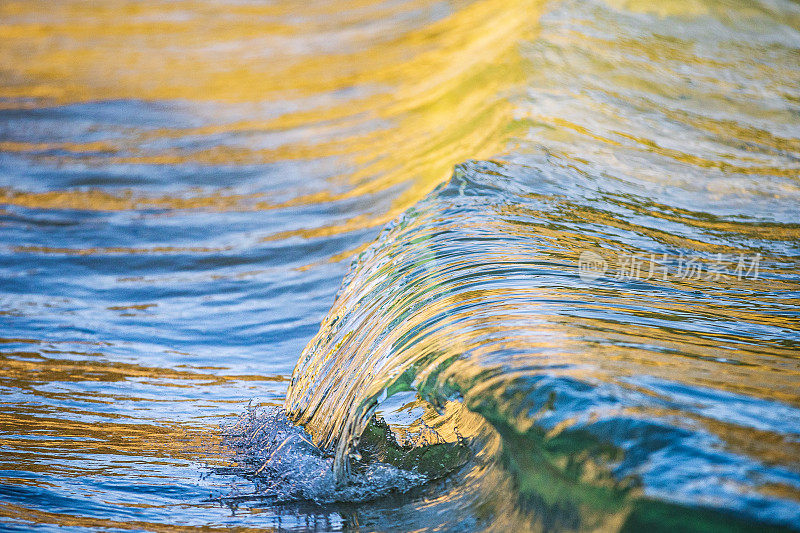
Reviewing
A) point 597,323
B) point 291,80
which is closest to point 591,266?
point 597,323

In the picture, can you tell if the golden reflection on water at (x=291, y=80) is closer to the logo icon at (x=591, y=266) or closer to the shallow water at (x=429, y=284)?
the shallow water at (x=429, y=284)

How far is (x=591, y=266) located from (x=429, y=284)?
1.51ft

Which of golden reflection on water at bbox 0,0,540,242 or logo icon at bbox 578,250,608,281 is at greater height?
golden reflection on water at bbox 0,0,540,242

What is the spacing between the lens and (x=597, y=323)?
5.97 feet

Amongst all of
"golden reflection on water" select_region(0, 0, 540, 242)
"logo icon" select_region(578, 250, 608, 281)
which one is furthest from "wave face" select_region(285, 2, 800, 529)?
"golden reflection on water" select_region(0, 0, 540, 242)

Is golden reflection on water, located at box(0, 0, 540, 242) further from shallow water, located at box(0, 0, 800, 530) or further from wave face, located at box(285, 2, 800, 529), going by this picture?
wave face, located at box(285, 2, 800, 529)

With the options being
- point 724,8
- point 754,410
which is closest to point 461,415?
point 754,410

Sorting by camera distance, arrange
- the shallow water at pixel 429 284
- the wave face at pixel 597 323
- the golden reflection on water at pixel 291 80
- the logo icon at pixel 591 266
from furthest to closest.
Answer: the golden reflection on water at pixel 291 80, the logo icon at pixel 591 266, the shallow water at pixel 429 284, the wave face at pixel 597 323

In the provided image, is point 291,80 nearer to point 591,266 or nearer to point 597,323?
point 591,266

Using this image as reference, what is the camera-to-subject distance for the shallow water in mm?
1528

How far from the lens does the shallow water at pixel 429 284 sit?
5.01 feet

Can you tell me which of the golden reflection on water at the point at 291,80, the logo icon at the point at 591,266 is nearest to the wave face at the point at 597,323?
the logo icon at the point at 591,266

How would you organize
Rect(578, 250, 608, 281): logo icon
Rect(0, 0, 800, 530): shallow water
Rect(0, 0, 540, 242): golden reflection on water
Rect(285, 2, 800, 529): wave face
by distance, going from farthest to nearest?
Rect(0, 0, 540, 242): golden reflection on water, Rect(578, 250, 608, 281): logo icon, Rect(0, 0, 800, 530): shallow water, Rect(285, 2, 800, 529): wave face

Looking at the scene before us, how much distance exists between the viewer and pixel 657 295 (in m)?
2.10
